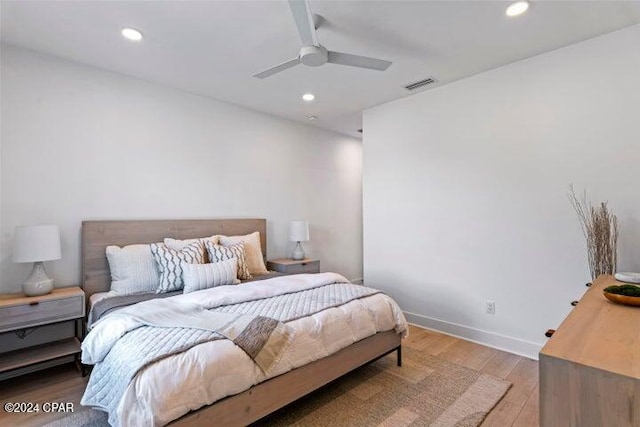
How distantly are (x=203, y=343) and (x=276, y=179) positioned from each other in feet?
10.2

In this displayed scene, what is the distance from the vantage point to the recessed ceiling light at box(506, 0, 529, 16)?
2111mm

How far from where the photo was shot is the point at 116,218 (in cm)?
311

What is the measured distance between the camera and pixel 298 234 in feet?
14.3

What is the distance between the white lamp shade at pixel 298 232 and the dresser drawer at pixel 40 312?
7.98ft

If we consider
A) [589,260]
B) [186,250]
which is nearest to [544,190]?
[589,260]

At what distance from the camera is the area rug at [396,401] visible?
199 cm

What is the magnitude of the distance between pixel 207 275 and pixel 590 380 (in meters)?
2.58

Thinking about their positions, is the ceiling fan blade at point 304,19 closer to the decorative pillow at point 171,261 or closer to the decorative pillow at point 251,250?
the decorative pillow at point 171,261

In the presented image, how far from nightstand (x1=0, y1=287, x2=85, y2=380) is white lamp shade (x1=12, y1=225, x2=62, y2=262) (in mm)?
309

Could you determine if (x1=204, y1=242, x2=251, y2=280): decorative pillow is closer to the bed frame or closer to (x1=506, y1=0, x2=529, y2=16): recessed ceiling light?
the bed frame

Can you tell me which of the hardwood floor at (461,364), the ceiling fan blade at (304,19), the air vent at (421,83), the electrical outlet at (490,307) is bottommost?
the hardwood floor at (461,364)

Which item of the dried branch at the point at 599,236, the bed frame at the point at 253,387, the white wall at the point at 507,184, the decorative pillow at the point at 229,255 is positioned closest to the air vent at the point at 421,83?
the white wall at the point at 507,184

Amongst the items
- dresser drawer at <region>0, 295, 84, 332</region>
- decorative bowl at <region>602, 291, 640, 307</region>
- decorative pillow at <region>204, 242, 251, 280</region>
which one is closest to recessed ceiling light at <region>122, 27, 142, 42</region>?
decorative pillow at <region>204, 242, 251, 280</region>

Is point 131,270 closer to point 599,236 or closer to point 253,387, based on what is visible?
point 253,387
